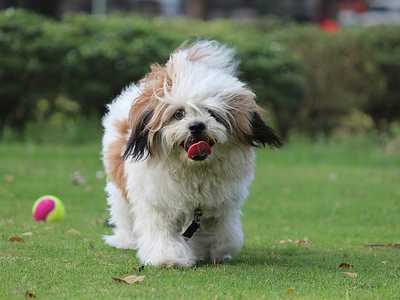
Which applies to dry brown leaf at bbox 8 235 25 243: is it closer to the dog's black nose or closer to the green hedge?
the dog's black nose

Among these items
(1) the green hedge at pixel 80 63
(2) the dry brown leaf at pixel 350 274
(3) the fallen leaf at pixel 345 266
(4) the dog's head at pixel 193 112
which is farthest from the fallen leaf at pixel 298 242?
(1) the green hedge at pixel 80 63

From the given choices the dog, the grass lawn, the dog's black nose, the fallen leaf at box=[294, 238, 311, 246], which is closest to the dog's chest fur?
the dog

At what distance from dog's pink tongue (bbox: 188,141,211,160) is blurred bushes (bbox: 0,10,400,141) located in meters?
9.29

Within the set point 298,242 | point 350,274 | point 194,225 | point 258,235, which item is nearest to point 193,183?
point 194,225

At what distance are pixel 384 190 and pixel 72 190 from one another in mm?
3761

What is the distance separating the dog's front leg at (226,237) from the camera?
723cm

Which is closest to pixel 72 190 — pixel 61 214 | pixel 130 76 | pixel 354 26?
pixel 61 214

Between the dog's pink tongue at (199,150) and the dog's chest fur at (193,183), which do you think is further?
the dog's chest fur at (193,183)

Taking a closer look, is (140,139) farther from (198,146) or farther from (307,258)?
(307,258)

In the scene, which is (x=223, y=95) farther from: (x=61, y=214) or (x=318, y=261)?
(x=61, y=214)

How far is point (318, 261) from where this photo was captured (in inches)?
295

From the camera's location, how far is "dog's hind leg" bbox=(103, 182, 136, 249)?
26.1 feet

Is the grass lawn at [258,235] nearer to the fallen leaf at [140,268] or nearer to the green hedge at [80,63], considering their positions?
the fallen leaf at [140,268]

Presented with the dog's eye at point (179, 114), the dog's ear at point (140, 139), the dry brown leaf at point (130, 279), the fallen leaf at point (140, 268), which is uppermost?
the dog's eye at point (179, 114)
